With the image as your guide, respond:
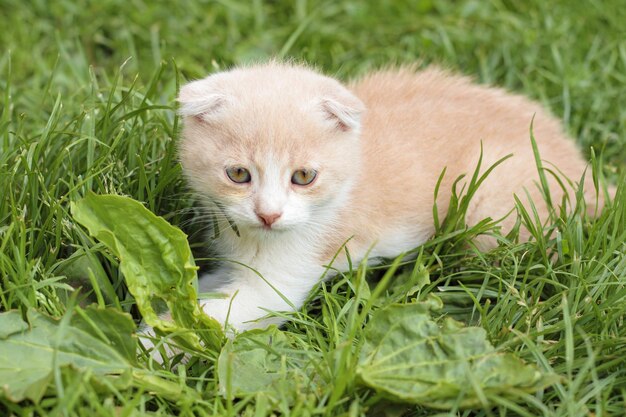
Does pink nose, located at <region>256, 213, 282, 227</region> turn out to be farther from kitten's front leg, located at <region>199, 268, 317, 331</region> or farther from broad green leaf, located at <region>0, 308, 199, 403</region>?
Result: broad green leaf, located at <region>0, 308, 199, 403</region>

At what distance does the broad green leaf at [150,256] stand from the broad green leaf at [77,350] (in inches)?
7.1

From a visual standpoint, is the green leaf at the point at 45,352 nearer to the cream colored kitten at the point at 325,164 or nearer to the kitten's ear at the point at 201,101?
the cream colored kitten at the point at 325,164

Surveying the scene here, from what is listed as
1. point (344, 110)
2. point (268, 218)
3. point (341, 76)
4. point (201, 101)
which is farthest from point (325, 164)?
point (341, 76)

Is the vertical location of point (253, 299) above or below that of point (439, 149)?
below

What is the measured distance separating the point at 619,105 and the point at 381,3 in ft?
5.38

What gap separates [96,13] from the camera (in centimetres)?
513

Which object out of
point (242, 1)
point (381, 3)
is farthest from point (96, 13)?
point (381, 3)

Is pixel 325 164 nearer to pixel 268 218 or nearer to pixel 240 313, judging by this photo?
pixel 268 218

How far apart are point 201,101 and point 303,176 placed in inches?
17.8

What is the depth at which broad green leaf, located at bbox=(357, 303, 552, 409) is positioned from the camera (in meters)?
2.40

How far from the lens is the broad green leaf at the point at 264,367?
2.51 metres

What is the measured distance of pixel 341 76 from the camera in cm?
453

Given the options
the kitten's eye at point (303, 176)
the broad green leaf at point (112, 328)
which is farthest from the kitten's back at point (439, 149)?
the broad green leaf at point (112, 328)

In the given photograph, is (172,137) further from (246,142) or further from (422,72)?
(422,72)
